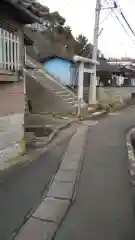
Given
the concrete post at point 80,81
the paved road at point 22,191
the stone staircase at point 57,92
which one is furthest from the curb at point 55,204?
the concrete post at point 80,81

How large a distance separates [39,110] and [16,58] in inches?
452

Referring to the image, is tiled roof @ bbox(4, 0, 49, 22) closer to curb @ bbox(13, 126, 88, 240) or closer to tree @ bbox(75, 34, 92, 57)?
curb @ bbox(13, 126, 88, 240)

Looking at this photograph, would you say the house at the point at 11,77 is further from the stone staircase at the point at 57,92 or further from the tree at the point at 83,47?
the tree at the point at 83,47

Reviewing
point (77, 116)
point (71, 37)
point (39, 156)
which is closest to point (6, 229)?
point (39, 156)

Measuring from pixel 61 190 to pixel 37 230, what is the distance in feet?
6.05

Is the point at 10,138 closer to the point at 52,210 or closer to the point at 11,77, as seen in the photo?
the point at 11,77

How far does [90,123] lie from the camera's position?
16.9m

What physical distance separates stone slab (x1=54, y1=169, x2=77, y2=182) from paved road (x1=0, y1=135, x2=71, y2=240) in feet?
0.53

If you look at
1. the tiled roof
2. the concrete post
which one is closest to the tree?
the concrete post

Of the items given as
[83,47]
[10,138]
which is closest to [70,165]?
[10,138]

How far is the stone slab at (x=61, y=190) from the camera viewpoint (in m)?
6.20

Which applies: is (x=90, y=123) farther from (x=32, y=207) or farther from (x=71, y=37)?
(x=71, y=37)

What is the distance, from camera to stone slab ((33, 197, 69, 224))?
517 centimetres

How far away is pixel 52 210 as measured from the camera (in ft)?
18.0
